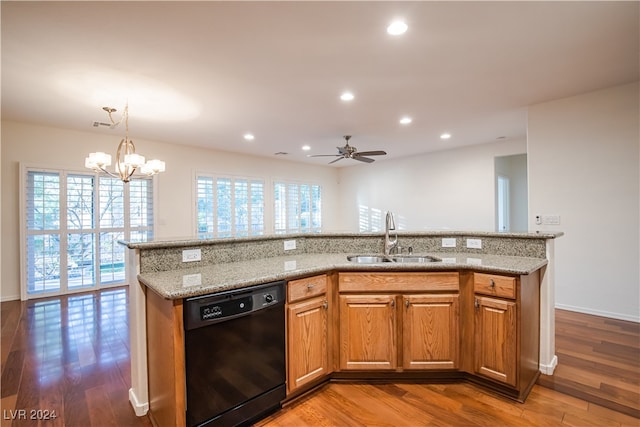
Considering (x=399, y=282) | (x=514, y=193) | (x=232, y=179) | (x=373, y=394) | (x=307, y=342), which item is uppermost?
(x=232, y=179)

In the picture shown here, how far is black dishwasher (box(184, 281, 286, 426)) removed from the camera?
1570 mm

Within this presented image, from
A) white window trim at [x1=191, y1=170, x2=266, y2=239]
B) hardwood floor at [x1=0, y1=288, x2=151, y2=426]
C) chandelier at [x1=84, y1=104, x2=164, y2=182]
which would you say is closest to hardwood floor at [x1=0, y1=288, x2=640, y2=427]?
→ hardwood floor at [x1=0, y1=288, x2=151, y2=426]

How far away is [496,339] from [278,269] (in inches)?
59.5

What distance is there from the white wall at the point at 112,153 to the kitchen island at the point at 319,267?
316 centimetres

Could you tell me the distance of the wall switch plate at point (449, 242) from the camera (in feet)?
8.98

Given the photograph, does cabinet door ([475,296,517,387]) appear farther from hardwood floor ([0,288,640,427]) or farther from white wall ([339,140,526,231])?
white wall ([339,140,526,231])

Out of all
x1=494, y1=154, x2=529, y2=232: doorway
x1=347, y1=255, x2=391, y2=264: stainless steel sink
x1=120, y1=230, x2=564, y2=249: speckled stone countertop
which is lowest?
x1=347, y1=255, x2=391, y2=264: stainless steel sink

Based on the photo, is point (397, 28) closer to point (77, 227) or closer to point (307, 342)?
point (307, 342)

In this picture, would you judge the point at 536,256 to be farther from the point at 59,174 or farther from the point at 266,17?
the point at 59,174

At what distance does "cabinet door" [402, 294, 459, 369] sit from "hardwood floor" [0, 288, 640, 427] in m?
0.19

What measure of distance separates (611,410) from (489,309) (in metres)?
0.89

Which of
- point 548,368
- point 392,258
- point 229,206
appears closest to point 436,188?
point 229,206

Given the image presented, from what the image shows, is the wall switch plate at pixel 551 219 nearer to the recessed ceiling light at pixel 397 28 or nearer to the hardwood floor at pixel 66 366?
the recessed ceiling light at pixel 397 28

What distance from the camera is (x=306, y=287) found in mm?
2047
